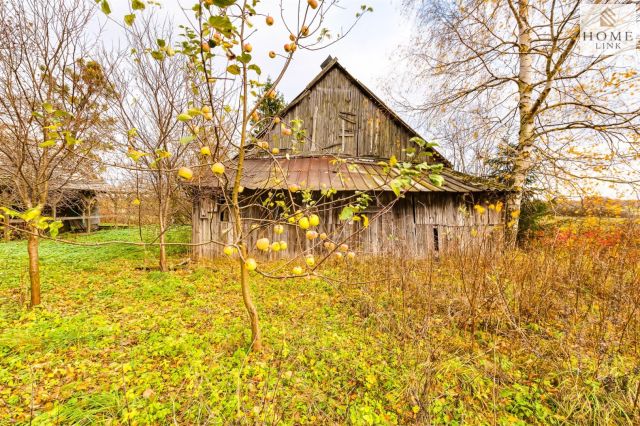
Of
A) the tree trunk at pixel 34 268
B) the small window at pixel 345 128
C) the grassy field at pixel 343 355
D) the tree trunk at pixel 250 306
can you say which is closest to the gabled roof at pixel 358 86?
the small window at pixel 345 128

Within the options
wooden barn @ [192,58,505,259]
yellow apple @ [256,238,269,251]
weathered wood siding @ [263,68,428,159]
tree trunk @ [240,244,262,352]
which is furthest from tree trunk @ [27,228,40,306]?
weathered wood siding @ [263,68,428,159]

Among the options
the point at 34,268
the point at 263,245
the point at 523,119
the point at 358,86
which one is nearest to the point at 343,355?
the point at 263,245

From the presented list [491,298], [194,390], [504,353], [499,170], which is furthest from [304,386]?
[499,170]

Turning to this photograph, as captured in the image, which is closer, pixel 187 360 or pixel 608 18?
pixel 187 360

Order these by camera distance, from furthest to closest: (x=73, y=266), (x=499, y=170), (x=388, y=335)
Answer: (x=499, y=170), (x=73, y=266), (x=388, y=335)

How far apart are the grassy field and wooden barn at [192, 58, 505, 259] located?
2991 mm

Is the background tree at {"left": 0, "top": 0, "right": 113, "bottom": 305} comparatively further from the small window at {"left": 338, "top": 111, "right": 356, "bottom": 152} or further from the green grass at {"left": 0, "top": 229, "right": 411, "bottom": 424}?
the small window at {"left": 338, "top": 111, "right": 356, "bottom": 152}

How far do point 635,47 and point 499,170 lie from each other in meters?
4.17

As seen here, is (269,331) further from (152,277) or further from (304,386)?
(152,277)

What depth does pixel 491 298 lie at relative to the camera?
3.61 meters

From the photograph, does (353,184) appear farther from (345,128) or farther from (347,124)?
(347,124)

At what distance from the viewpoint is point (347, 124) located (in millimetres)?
9570

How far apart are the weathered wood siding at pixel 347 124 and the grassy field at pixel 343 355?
19.2 feet

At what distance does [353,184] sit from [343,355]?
531 cm
